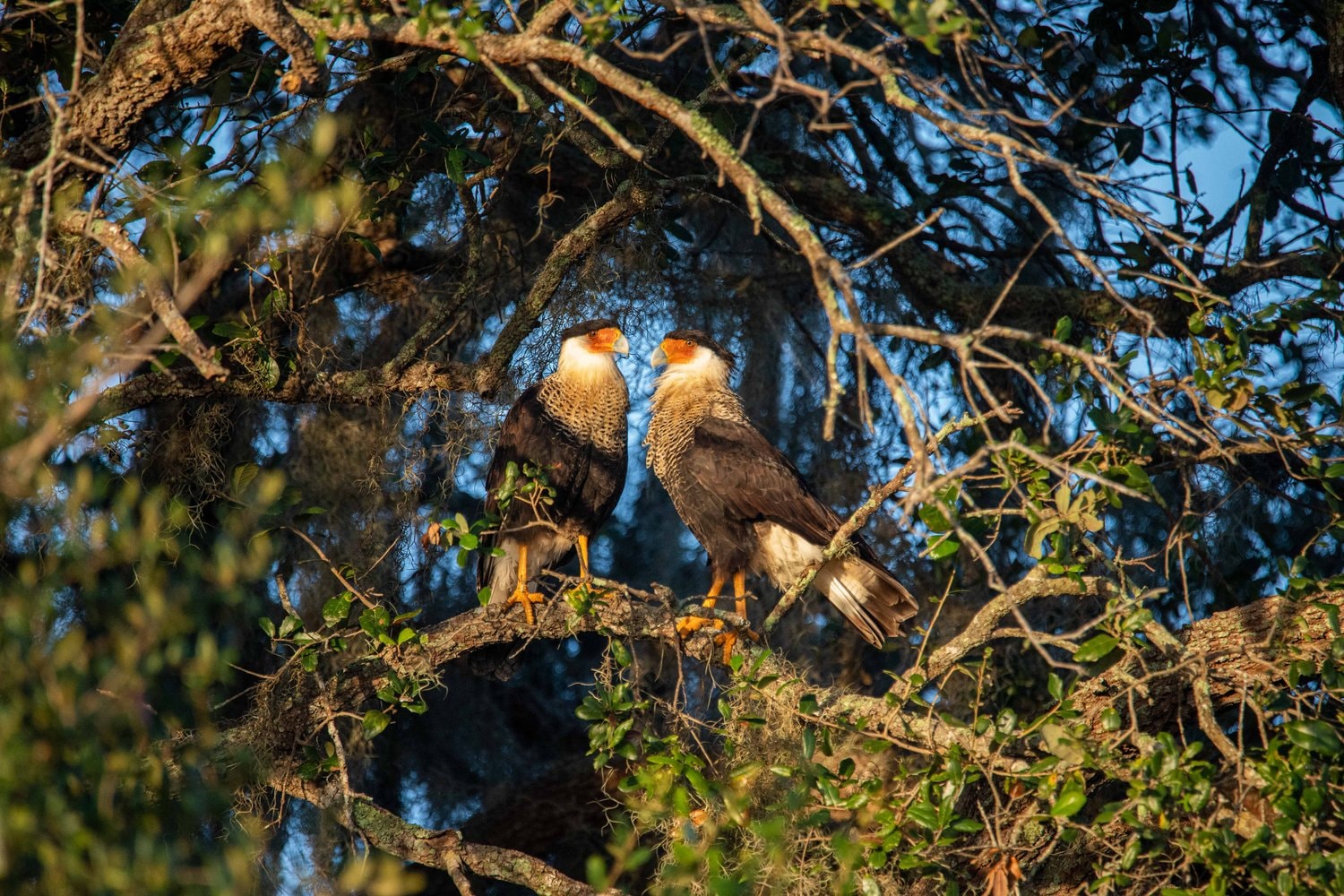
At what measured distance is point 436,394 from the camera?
3.69 meters

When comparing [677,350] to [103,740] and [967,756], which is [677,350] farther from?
[103,740]

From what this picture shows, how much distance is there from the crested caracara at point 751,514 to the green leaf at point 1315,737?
1.58 m

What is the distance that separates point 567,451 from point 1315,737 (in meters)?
2.44

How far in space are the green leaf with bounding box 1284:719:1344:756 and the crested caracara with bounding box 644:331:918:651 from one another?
5.20ft

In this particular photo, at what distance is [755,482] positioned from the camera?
3.97 m

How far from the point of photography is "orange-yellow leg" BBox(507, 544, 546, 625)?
350 centimetres

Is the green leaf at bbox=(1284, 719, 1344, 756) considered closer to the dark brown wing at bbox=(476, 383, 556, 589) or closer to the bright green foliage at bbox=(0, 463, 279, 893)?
the bright green foliage at bbox=(0, 463, 279, 893)

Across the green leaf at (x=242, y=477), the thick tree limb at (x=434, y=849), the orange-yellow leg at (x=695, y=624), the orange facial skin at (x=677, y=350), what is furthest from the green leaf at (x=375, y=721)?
the orange facial skin at (x=677, y=350)

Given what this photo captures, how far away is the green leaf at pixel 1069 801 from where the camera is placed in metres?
2.30

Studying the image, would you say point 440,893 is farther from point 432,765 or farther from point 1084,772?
point 1084,772

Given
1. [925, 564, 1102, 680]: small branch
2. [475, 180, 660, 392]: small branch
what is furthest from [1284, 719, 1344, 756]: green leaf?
[475, 180, 660, 392]: small branch

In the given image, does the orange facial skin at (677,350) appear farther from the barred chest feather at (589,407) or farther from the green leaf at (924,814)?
the green leaf at (924,814)

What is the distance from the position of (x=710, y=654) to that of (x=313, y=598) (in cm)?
157

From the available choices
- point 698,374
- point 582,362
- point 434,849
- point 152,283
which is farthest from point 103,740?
point 698,374
